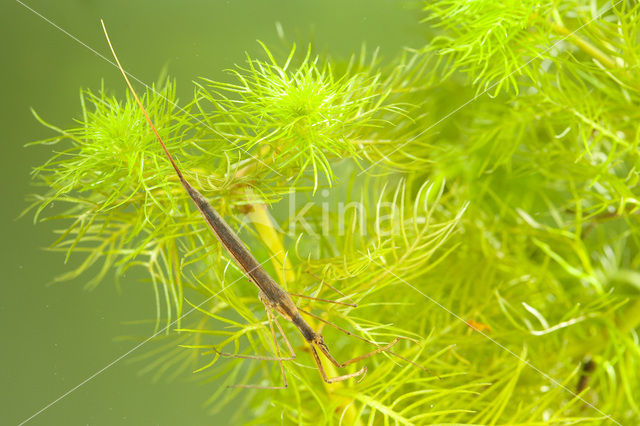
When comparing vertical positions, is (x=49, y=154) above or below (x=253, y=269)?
above

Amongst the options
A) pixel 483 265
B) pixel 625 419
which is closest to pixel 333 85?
pixel 483 265

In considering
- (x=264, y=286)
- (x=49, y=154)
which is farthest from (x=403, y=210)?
(x=49, y=154)

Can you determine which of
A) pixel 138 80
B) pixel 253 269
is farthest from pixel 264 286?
pixel 138 80

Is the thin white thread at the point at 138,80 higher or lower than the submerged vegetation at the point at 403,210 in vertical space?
higher

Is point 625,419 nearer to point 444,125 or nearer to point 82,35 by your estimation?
point 444,125

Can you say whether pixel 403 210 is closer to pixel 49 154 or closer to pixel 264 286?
pixel 264 286

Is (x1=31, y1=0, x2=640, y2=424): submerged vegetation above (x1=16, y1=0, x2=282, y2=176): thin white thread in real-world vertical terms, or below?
below
